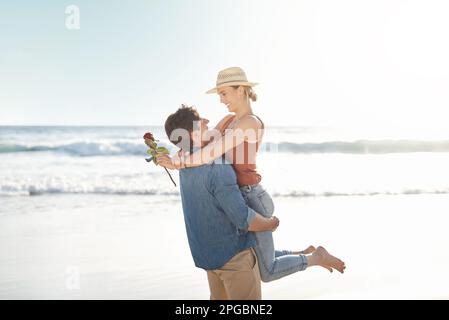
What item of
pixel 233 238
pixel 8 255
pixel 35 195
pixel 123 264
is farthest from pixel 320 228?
pixel 35 195

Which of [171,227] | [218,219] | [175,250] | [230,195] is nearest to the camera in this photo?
[230,195]

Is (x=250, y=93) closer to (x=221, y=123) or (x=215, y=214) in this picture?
(x=221, y=123)

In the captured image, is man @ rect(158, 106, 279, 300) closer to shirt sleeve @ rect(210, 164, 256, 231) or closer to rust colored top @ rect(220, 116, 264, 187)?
shirt sleeve @ rect(210, 164, 256, 231)

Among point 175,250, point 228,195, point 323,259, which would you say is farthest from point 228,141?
point 175,250

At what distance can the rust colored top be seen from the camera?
2906 millimetres

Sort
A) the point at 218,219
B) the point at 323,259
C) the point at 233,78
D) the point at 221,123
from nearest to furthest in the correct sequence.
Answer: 1. the point at 218,219
2. the point at 233,78
3. the point at 221,123
4. the point at 323,259

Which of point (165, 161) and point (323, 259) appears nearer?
point (165, 161)

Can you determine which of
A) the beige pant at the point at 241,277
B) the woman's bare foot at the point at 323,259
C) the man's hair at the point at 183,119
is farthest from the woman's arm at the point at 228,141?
the woman's bare foot at the point at 323,259

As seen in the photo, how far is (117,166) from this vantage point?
16.2m

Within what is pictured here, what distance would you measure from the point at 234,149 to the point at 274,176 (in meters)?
9.99

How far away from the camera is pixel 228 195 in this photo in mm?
2742

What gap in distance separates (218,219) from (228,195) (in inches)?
6.3

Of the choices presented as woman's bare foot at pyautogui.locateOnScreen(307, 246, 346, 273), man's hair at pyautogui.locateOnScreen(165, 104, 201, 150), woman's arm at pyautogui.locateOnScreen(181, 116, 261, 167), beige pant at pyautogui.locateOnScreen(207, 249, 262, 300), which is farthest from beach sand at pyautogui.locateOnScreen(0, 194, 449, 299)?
man's hair at pyautogui.locateOnScreen(165, 104, 201, 150)

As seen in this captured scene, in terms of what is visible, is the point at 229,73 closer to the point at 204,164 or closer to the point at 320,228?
the point at 204,164
